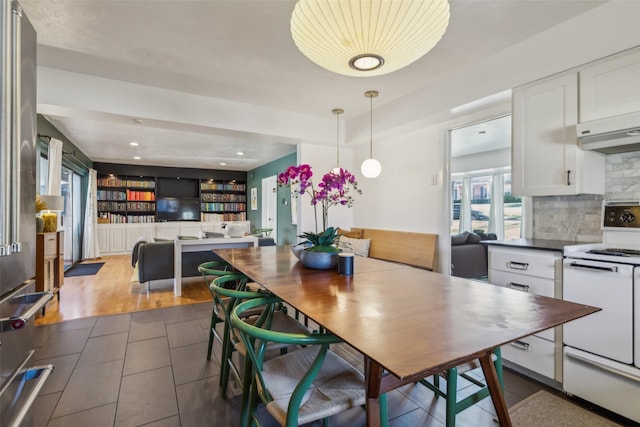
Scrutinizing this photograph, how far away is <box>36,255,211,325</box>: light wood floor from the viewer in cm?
337

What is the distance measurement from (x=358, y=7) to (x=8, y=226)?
1405mm

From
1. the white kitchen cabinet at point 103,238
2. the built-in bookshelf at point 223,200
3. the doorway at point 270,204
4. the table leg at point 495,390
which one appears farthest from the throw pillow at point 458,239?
the white kitchen cabinet at point 103,238

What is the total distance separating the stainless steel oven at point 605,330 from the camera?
1604mm

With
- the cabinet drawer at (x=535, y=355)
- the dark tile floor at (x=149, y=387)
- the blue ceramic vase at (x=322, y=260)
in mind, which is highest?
the blue ceramic vase at (x=322, y=260)

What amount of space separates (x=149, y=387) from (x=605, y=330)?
2.74 m

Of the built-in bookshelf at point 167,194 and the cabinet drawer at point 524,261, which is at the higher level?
the built-in bookshelf at point 167,194

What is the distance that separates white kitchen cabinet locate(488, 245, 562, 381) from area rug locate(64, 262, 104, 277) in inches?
247

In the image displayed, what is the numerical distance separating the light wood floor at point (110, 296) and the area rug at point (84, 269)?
280 mm

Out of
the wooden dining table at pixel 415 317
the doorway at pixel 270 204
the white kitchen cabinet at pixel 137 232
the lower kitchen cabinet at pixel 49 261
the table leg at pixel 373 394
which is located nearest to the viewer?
the wooden dining table at pixel 415 317

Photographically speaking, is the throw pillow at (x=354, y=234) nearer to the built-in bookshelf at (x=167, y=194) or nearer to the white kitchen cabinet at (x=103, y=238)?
the built-in bookshelf at (x=167, y=194)

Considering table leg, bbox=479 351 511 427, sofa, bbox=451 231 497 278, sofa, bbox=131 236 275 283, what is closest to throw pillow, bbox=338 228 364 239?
sofa, bbox=451 231 497 278

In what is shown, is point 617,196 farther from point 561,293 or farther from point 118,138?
point 118,138

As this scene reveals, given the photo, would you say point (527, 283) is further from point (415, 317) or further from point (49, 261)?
point (49, 261)

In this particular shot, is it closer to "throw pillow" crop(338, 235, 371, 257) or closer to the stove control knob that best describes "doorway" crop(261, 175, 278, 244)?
"throw pillow" crop(338, 235, 371, 257)
